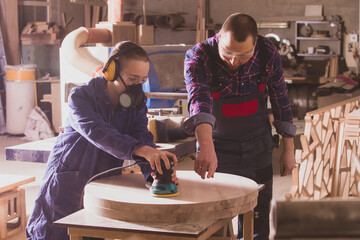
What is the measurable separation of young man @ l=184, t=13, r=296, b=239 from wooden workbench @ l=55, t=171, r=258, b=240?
552 mm

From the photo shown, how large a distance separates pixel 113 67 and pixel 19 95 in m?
7.56

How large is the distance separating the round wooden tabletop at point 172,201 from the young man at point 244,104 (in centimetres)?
47

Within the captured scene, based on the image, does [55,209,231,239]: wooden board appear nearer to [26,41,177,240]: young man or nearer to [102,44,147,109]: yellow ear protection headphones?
[26,41,177,240]: young man

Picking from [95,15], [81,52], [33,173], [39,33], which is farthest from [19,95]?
[81,52]

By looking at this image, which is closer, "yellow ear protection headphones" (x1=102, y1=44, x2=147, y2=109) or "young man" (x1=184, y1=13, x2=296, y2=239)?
"yellow ear protection headphones" (x1=102, y1=44, x2=147, y2=109)

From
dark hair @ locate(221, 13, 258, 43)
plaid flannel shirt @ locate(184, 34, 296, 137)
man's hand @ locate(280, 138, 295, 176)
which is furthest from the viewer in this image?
man's hand @ locate(280, 138, 295, 176)

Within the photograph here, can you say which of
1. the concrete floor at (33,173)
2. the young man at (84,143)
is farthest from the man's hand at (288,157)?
the concrete floor at (33,173)

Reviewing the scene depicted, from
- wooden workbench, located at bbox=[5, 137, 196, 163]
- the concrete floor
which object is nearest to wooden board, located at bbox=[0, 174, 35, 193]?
wooden workbench, located at bbox=[5, 137, 196, 163]

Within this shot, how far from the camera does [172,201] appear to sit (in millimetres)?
1921

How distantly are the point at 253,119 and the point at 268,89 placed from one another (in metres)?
0.22

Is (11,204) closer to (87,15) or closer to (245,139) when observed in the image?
(245,139)

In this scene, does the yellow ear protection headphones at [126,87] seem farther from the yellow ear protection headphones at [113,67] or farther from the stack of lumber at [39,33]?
the stack of lumber at [39,33]

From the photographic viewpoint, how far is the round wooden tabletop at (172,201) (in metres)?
1.86

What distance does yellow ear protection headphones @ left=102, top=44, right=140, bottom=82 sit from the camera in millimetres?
2213
